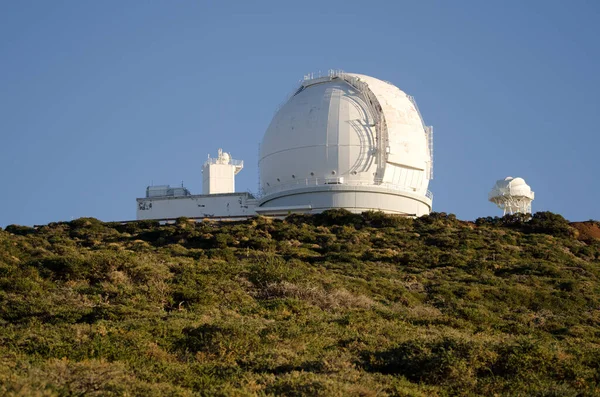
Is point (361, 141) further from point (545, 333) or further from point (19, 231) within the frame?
point (545, 333)

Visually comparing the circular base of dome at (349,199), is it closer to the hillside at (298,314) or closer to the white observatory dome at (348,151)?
the white observatory dome at (348,151)

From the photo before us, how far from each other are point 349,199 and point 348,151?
2.23 m

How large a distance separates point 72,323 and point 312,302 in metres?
5.94

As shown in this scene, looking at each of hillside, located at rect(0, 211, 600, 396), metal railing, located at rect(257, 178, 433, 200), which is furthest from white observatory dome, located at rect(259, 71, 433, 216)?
hillside, located at rect(0, 211, 600, 396)

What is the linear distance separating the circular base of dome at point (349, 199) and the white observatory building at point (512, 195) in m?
8.11

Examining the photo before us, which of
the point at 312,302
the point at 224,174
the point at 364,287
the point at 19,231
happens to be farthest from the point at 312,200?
the point at 312,302

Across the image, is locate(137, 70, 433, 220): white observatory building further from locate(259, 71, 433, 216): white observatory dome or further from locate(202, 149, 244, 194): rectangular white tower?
locate(202, 149, 244, 194): rectangular white tower

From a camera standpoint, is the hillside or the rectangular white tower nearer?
the hillside

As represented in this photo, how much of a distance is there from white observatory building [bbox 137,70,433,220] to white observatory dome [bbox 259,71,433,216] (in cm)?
5

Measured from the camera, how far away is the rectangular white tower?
1829 inches

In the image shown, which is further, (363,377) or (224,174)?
(224,174)

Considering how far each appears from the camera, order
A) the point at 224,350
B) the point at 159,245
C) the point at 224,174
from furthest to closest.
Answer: the point at 224,174 < the point at 159,245 < the point at 224,350

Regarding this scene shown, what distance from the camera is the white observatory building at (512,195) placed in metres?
46.1

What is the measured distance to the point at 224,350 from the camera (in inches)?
531
